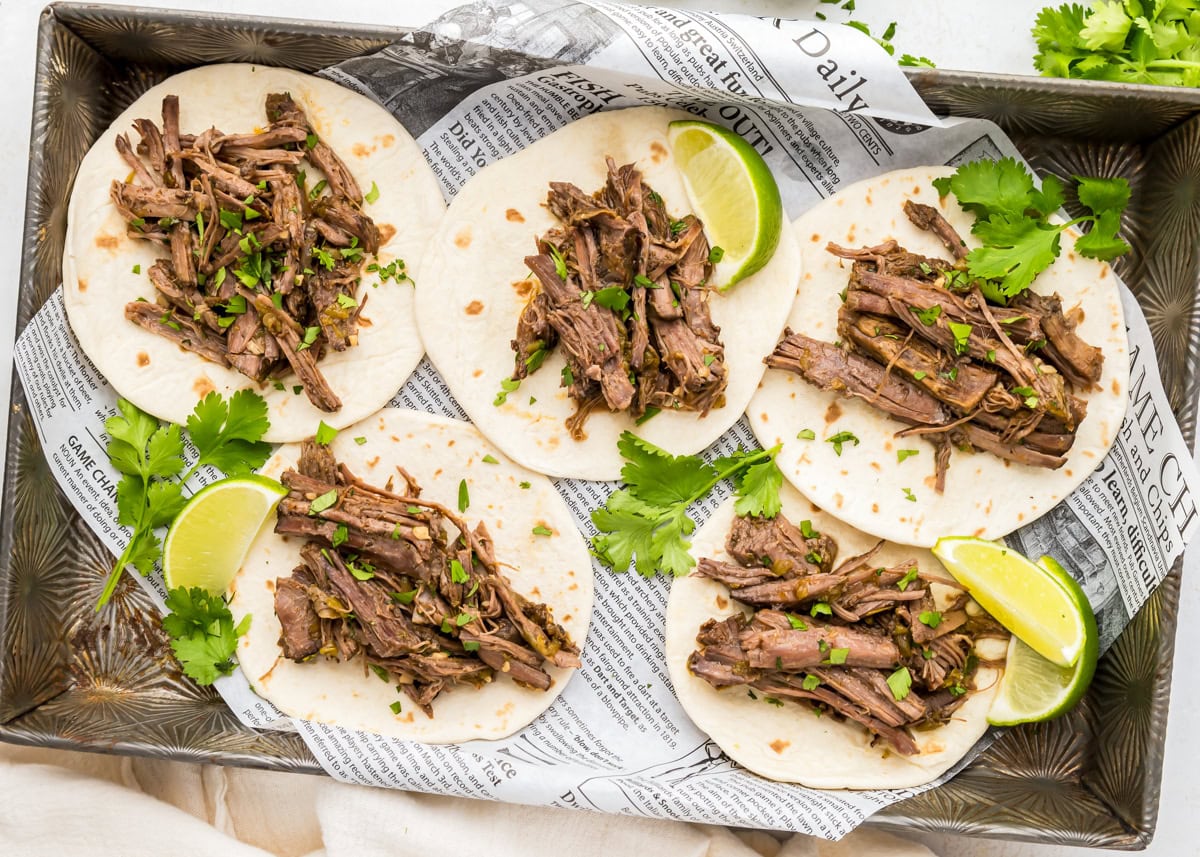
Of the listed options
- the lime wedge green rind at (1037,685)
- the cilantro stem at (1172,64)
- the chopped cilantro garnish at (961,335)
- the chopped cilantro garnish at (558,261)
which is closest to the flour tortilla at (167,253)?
the chopped cilantro garnish at (558,261)

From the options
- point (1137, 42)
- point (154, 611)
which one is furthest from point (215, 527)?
point (1137, 42)

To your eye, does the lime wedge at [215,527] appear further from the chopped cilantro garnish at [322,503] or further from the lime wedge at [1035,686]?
the lime wedge at [1035,686]

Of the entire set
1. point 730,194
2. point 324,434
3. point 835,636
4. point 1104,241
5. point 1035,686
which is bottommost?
point 1035,686

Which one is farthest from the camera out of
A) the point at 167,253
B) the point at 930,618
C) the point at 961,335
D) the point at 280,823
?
the point at 280,823

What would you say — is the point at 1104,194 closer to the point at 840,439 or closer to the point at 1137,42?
the point at 1137,42

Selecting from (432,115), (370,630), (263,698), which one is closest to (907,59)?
(432,115)

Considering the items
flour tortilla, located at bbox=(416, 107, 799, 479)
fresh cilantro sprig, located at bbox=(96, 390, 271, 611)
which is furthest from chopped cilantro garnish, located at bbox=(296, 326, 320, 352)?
flour tortilla, located at bbox=(416, 107, 799, 479)

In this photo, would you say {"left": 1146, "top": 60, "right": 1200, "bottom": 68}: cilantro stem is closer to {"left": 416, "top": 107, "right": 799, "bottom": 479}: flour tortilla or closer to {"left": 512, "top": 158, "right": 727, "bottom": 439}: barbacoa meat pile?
{"left": 416, "top": 107, "right": 799, "bottom": 479}: flour tortilla
